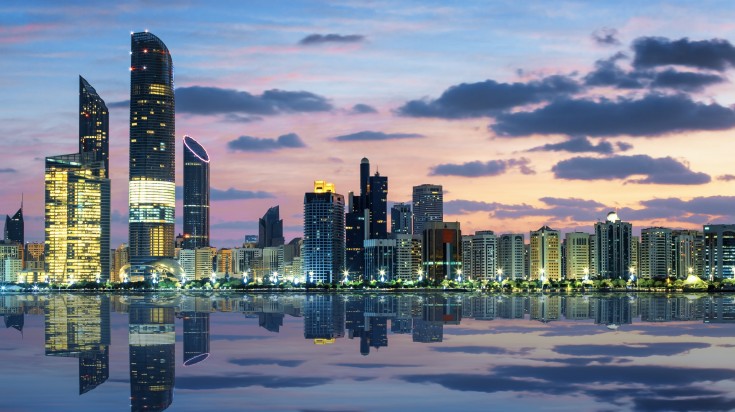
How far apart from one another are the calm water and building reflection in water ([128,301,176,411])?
0.30 feet

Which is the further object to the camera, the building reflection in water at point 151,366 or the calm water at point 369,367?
the calm water at point 369,367

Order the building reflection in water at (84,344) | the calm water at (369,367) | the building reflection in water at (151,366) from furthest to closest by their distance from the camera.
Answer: the building reflection in water at (84,344)
the calm water at (369,367)
the building reflection in water at (151,366)

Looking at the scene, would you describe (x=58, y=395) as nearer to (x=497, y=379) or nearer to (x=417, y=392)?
(x=417, y=392)

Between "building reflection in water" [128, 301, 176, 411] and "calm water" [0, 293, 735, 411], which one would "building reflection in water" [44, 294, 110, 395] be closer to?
"calm water" [0, 293, 735, 411]

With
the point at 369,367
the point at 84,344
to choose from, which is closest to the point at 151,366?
the point at 369,367

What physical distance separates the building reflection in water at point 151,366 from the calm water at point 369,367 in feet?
0.30

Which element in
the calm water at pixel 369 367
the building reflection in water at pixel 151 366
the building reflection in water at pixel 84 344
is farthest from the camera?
the building reflection in water at pixel 84 344

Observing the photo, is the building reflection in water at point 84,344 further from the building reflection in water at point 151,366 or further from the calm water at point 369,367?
the building reflection in water at point 151,366

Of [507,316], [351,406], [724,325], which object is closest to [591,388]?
[351,406]

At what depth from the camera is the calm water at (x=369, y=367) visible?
4272 cm

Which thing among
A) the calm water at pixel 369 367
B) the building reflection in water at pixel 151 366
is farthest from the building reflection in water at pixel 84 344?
the building reflection in water at pixel 151 366

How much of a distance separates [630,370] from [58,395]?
2944 centimetres

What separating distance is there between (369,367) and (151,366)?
1189 cm

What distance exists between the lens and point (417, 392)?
45.2 m
